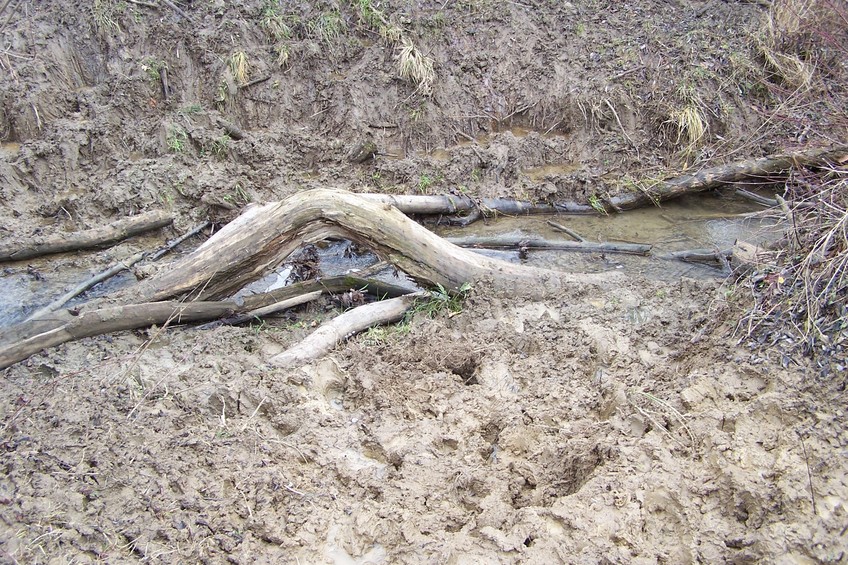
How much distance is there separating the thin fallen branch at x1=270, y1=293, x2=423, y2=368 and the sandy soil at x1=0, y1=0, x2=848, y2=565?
0.47 ft

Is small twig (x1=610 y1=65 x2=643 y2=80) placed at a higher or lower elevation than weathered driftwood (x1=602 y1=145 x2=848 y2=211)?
higher

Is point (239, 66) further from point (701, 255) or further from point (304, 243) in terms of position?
point (701, 255)

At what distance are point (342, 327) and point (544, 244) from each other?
8.54 ft

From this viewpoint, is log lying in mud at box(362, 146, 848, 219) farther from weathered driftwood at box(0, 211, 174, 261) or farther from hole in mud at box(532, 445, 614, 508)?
hole in mud at box(532, 445, 614, 508)

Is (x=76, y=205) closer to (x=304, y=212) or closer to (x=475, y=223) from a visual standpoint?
(x=304, y=212)

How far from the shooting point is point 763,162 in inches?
268

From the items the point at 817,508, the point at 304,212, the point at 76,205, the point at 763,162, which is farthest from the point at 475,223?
the point at 817,508

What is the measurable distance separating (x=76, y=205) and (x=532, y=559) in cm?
584

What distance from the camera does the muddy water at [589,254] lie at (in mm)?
5605

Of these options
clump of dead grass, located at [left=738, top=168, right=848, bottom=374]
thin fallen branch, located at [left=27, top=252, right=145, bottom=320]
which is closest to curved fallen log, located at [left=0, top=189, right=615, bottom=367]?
thin fallen branch, located at [left=27, top=252, right=145, bottom=320]

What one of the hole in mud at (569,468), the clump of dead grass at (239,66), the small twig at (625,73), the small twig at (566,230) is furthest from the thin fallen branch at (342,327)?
the small twig at (625,73)

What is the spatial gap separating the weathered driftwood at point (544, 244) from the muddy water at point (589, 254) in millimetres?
71

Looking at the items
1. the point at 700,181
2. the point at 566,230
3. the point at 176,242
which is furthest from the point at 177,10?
the point at 700,181

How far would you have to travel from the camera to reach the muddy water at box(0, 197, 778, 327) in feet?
18.4
